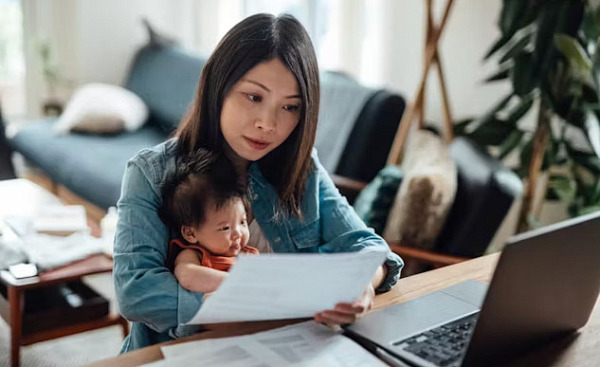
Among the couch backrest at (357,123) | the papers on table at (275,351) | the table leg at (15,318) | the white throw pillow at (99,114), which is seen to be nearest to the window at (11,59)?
the white throw pillow at (99,114)

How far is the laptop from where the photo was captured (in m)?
0.79

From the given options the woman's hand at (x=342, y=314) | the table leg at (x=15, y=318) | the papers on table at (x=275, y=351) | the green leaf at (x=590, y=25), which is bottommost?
the table leg at (x=15, y=318)

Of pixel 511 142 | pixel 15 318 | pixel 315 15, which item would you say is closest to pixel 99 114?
pixel 315 15

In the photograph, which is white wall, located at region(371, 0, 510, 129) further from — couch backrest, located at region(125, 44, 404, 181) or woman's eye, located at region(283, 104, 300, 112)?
woman's eye, located at region(283, 104, 300, 112)

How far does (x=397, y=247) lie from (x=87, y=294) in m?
1.05

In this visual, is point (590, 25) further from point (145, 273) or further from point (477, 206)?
point (145, 273)

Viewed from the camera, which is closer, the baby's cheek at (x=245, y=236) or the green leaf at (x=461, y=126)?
the baby's cheek at (x=245, y=236)

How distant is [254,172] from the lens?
4.05 feet

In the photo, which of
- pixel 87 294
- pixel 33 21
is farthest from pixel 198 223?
pixel 33 21

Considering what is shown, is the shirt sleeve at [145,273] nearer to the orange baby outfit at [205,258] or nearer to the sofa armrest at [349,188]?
the orange baby outfit at [205,258]

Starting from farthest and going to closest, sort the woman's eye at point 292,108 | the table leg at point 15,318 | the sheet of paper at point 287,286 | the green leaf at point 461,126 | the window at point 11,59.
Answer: the window at point 11,59 < the green leaf at point 461,126 < the table leg at point 15,318 < the woman's eye at point 292,108 < the sheet of paper at point 287,286

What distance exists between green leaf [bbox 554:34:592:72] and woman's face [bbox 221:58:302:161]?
4.33ft

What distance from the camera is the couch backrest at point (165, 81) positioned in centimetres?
386

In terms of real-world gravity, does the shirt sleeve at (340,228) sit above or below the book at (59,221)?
above
